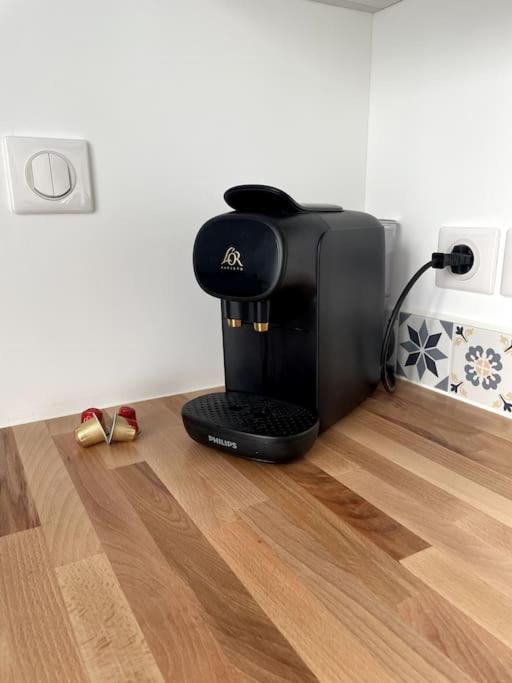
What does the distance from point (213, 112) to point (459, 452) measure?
56 centimetres

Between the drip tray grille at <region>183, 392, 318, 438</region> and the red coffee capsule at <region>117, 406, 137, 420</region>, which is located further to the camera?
the red coffee capsule at <region>117, 406, 137, 420</region>

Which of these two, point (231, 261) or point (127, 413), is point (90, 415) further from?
point (231, 261)

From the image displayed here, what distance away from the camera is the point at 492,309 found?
2.48 feet

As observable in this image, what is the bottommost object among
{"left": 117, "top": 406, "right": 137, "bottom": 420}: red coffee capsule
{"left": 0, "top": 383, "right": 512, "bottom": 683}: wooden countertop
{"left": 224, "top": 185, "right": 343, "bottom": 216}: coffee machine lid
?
{"left": 0, "top": 383, "right": 512, "bottom": 683}: wooden countertop

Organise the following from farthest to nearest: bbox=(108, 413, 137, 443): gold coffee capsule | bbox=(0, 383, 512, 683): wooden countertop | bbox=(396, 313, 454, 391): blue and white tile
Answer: bbox=(396, 313, 454, 391): blue and white tile → bbox=(108, 413, 137, 443): gold coffee capsule → bbox=(0, 383, 512, 683): wooden countertop

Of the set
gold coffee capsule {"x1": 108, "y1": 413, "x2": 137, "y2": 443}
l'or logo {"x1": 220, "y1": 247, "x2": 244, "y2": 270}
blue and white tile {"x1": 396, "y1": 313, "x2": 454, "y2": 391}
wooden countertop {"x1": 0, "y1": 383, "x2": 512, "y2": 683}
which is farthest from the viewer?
blue and white tile {"x1": 396, "y1": 313, "x2": 454, "y2": 391}

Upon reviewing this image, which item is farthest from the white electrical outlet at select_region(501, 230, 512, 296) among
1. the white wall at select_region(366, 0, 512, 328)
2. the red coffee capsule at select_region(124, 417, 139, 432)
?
the red coffee capsule at select_region(124, 417, 139, 432)

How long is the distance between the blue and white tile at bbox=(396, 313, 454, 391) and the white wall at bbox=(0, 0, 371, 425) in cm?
28

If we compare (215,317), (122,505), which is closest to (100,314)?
(215,317)

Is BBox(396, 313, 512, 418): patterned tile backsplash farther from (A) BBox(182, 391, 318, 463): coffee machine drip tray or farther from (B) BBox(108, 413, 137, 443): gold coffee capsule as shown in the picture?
(B) BBox(108, 413, 137, 443): gold coffee capsule

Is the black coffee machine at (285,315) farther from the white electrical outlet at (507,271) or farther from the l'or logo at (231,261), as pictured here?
the white electrical outlet at (507,271)

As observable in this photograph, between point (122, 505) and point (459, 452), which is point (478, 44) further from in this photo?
point (122, 505)

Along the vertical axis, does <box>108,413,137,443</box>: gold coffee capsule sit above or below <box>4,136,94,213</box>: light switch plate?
below

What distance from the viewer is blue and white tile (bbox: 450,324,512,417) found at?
29.0 inches
